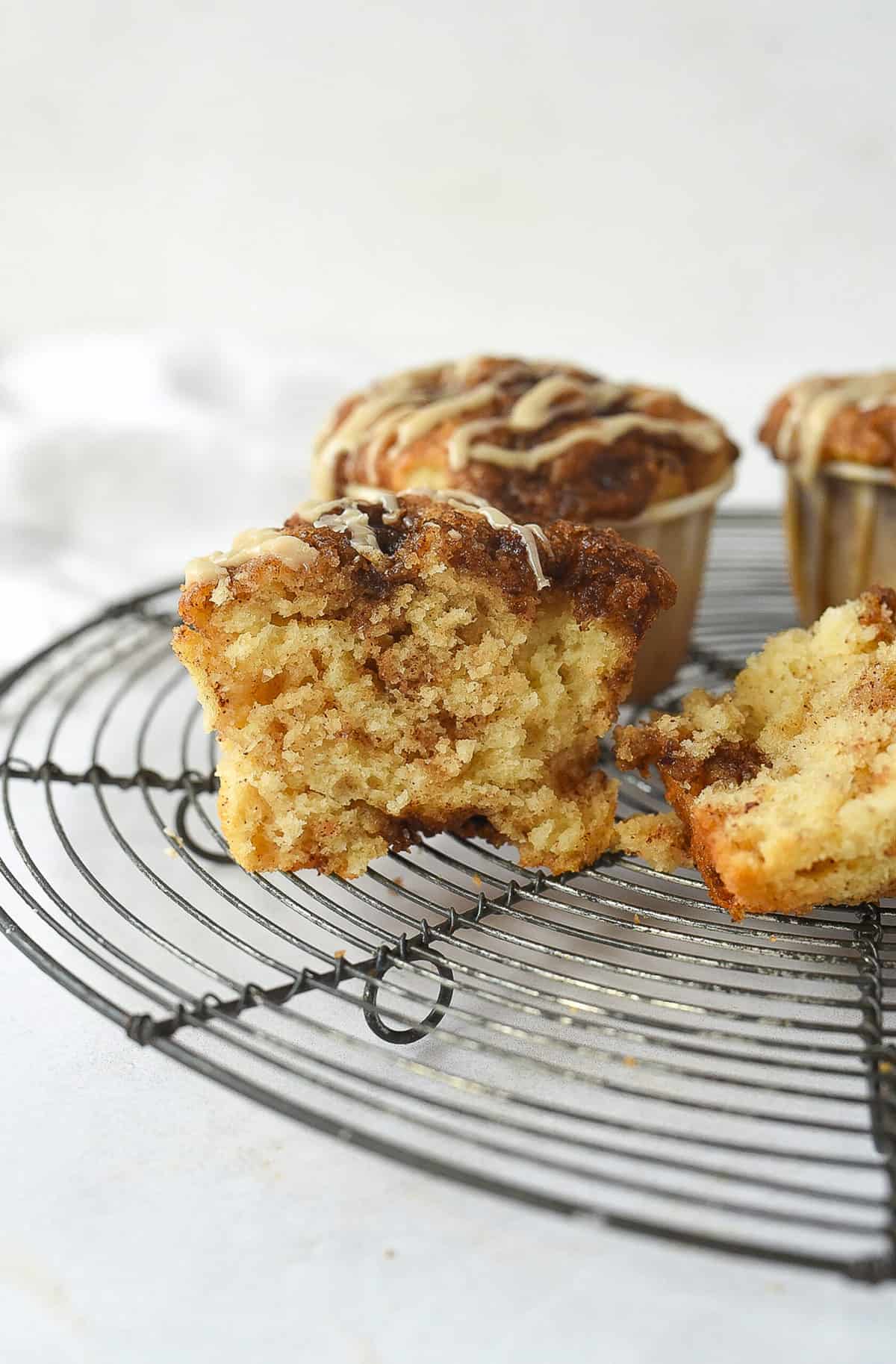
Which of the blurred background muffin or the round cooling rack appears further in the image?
the blurred background muffin

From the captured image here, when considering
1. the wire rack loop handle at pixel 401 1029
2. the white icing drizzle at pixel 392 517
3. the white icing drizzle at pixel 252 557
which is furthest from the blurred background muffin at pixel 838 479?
the wire rack loop handle at pixel 401 1029

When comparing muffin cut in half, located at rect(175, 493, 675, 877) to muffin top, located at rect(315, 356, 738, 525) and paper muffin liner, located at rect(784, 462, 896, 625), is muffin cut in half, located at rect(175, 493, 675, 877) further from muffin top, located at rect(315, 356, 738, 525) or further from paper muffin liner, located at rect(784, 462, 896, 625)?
paper muffin liner, located at rect(784, 462, 896, 625)

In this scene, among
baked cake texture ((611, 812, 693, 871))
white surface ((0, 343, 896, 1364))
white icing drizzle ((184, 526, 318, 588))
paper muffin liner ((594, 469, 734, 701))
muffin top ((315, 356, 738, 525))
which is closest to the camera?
white surface ((0, 343, 896, 1364))

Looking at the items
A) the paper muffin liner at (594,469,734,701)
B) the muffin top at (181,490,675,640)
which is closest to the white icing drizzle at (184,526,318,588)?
the muffin top at (181,490,675,640)

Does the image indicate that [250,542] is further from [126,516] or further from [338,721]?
[126,516]

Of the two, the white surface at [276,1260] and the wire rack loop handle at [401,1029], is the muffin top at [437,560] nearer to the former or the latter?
the wire rack loop handle at [401,1029]

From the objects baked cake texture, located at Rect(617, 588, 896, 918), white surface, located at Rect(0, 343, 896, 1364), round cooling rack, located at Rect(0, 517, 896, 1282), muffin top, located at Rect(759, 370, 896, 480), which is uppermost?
muffin top, located at Rect(759, 370, 896, 480)
